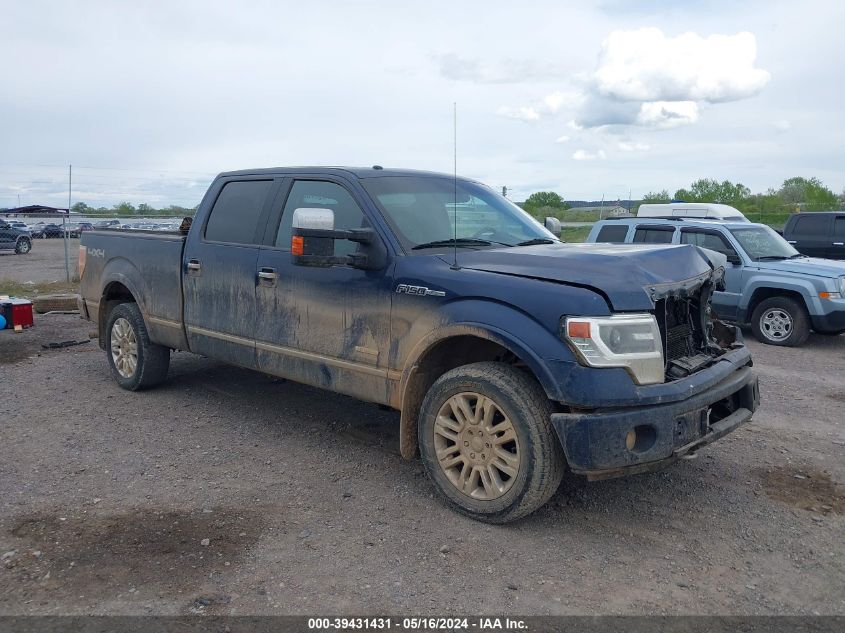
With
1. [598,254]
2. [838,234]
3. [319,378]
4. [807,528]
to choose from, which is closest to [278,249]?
[319,378]

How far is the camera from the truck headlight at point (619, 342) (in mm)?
3717

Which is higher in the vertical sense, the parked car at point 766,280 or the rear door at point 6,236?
the rear door at point 6,236

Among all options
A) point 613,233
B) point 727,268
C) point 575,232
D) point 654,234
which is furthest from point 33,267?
point 727,268

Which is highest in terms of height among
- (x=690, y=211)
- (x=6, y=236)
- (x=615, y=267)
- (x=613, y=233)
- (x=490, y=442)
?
(x=690, y=211)

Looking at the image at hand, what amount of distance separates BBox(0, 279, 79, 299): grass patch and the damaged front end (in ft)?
40.6

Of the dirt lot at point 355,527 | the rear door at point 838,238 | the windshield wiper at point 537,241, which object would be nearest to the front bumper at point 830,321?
the dirt lot at point 355,527

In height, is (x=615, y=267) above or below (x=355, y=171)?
below

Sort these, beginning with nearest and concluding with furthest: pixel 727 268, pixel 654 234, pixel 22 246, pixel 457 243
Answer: pixel 457 243
pixel 727 268
pixel 654 234
pixel 22 246

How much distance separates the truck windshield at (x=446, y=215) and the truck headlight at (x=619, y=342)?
3.92 feet

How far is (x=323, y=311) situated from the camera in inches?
194

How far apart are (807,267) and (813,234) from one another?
17.3 feet

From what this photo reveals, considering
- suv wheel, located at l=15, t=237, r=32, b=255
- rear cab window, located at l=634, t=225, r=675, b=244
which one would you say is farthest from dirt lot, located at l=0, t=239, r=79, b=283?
rear cab window, located at l=634, t=225, r=675, b=244

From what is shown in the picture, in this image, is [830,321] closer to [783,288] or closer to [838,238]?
[783,288]

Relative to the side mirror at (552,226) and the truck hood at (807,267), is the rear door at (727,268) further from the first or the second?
the side mirror at (552,226)
